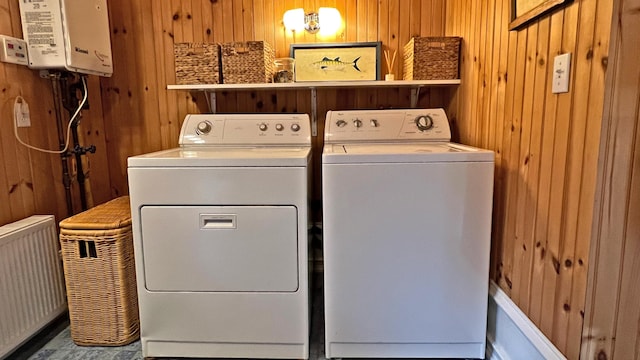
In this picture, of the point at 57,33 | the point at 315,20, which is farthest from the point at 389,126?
the point at 57,33

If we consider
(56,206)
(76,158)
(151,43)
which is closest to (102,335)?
(56,206)

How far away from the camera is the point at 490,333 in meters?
1.57

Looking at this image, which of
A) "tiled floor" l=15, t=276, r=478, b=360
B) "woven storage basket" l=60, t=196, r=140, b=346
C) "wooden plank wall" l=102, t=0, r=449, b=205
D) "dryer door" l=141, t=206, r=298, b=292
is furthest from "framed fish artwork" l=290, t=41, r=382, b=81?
"tiled floor" l=15, t=276, r=478, b=360

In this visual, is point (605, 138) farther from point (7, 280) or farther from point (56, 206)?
point (56, 206)

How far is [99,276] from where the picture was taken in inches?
62.9

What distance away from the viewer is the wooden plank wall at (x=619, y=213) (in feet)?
2.80

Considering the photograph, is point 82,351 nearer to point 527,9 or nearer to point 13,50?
point 13,50

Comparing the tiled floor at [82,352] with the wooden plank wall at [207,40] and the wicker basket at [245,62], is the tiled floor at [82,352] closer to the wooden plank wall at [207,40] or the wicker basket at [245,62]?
the wooden plank wall at [207,40]

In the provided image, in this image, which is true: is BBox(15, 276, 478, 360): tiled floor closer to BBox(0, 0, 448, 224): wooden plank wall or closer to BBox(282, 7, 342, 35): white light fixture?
BBox(0, 0, 448, 224): wooden plank wall

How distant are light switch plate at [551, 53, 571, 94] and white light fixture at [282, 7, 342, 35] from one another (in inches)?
50.0

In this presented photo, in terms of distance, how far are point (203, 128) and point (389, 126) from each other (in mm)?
1004

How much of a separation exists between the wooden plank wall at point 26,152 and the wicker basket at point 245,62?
912mm

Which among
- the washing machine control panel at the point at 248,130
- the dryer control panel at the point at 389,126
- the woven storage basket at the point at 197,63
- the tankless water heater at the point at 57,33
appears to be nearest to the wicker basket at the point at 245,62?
the woven storage basket at the point at 197,63

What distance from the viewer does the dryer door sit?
1.44 m
